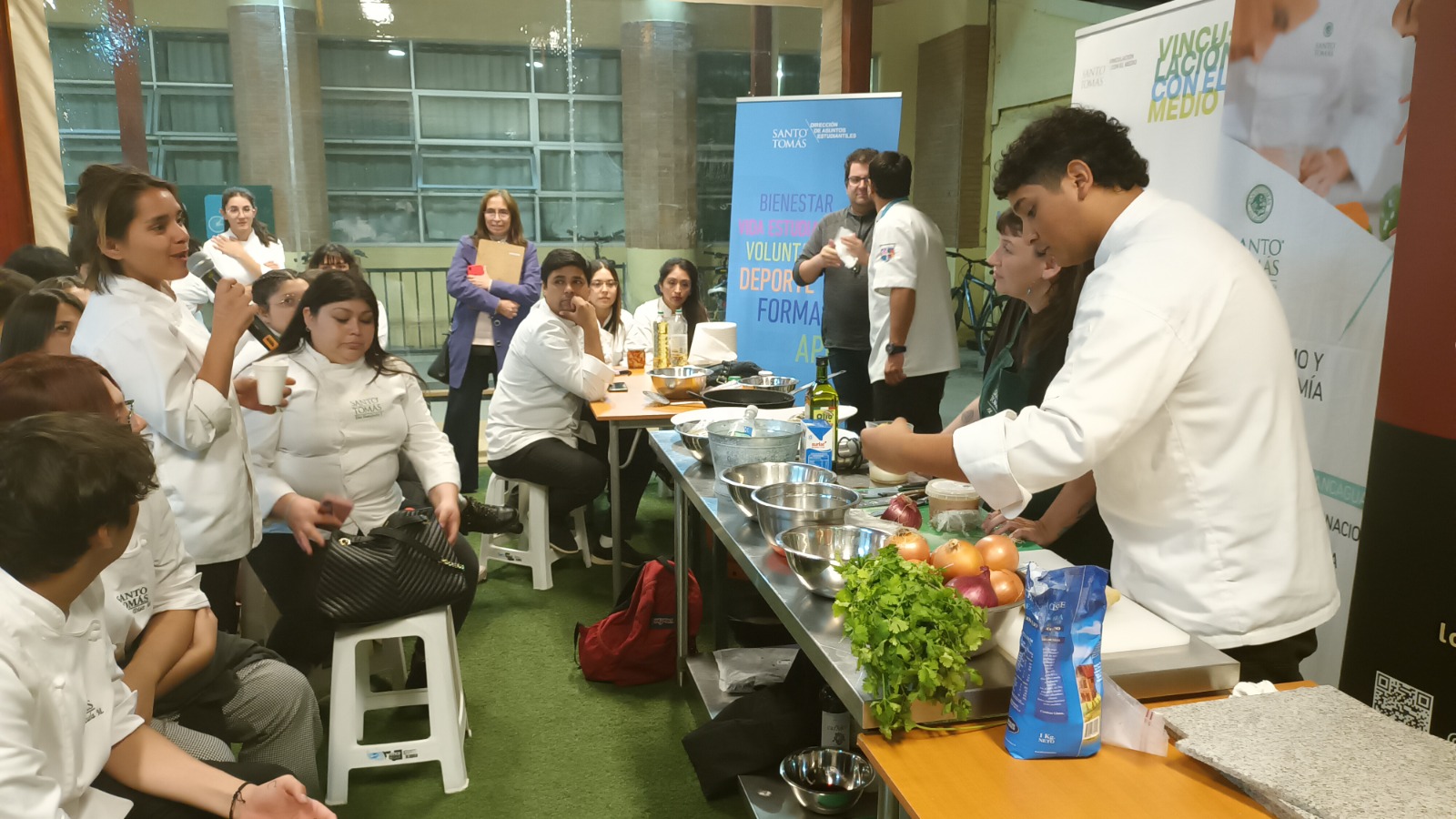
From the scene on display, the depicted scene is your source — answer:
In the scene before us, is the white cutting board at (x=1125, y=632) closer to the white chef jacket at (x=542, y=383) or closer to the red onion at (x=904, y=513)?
the red onion at (x=904, y=513)

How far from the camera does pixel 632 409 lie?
3.74 m

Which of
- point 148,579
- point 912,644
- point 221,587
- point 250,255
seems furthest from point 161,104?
point 912,644

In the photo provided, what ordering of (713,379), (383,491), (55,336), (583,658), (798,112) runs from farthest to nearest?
(798,112)
(713,379)
(583,658)
(383,491)
(55,336)

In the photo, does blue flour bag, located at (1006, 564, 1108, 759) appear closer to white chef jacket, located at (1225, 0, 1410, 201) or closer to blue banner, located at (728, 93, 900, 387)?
white chef jacket, located at (1225, 0, 1410, 201)

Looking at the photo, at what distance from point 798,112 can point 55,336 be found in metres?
3.99

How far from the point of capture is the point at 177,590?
6.18 feet

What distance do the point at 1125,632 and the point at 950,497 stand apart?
2.15 ft

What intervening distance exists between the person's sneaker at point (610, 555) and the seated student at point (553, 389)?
308mm

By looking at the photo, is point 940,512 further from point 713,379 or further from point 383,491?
point 713,379

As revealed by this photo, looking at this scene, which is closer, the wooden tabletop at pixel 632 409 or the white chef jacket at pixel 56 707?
the white chef jacket at pixel 56 707

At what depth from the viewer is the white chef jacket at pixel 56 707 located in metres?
1.12

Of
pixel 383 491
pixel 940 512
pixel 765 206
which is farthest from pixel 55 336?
pixel 765 206

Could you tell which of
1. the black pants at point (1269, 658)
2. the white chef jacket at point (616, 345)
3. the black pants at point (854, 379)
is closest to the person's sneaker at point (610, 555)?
the white chef jacket at point (616, 345)

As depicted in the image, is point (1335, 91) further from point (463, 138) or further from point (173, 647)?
point (463, 138)
